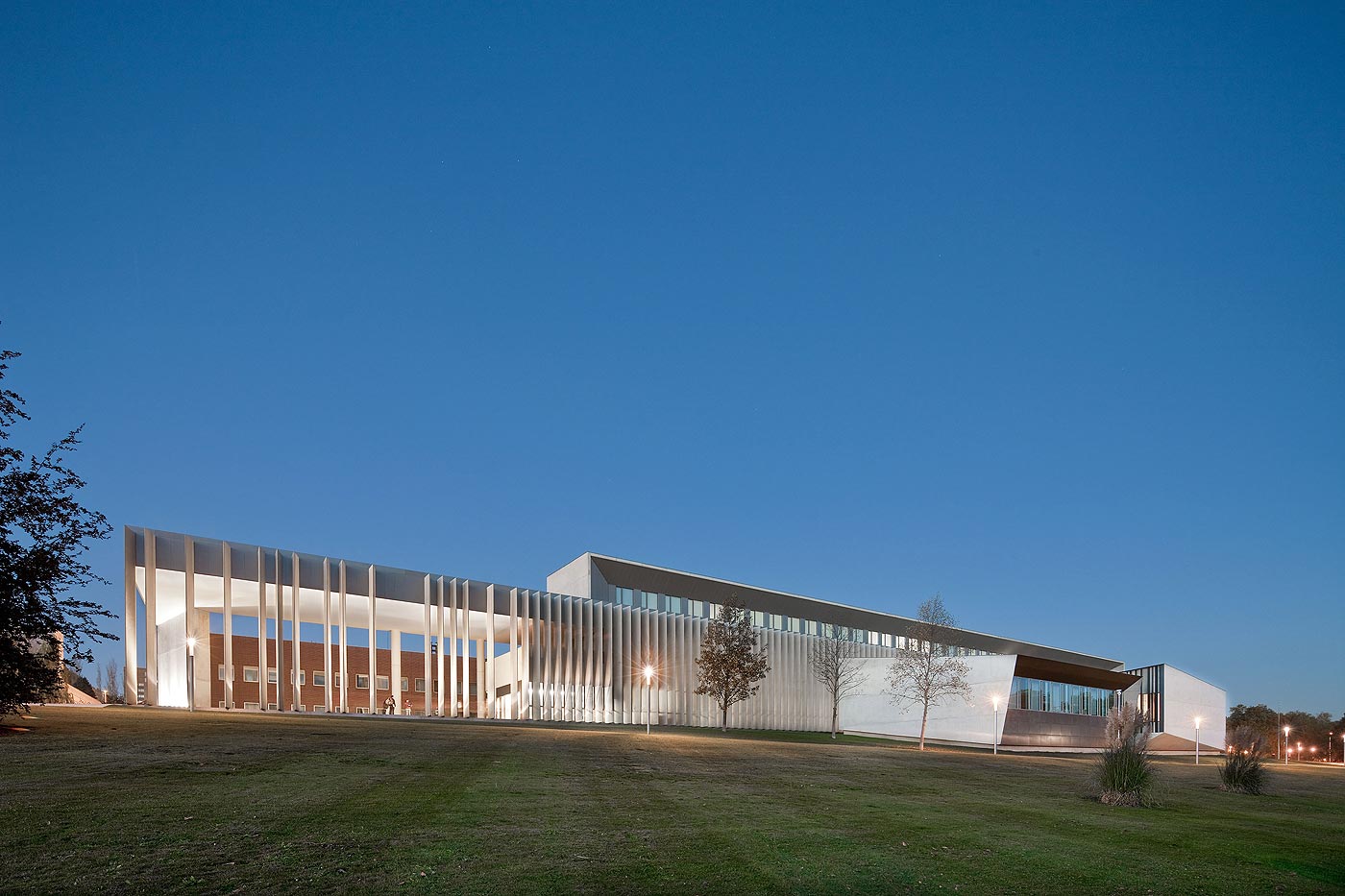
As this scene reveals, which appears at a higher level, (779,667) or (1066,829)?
(1066,829)

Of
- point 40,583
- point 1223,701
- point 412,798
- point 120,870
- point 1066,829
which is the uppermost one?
point 40,583

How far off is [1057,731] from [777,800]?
62.5m

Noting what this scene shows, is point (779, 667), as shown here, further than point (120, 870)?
Yes

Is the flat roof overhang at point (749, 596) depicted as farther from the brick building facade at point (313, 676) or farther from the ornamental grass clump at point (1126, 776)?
the ornamental grass clump at point (1126, 776)

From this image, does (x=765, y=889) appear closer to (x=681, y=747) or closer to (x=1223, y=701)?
(x=681, y=747)

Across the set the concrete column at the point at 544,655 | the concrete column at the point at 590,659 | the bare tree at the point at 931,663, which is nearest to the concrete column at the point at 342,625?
the concrete column at the point at 544,655

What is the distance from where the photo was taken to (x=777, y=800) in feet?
58.9

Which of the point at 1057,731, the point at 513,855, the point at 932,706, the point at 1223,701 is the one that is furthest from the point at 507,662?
the point at 1223,701

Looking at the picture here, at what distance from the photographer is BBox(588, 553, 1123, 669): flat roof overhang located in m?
75.6

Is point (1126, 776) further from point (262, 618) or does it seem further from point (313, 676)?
point (313, 676)

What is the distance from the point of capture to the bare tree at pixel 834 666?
76688mm

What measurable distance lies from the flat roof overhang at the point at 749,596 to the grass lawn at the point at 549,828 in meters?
50.4

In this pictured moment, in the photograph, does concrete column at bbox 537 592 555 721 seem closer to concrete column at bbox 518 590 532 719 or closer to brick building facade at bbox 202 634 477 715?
concrete column at bbox 518 590 532 719

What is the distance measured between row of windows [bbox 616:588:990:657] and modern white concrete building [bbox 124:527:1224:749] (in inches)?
6.2
